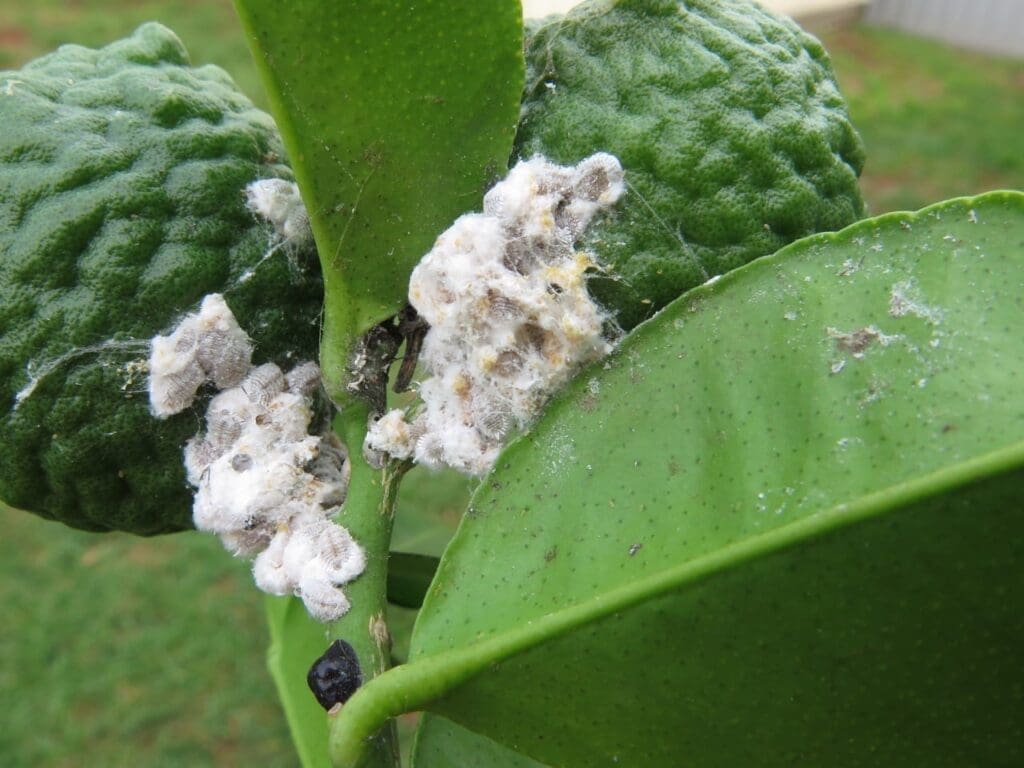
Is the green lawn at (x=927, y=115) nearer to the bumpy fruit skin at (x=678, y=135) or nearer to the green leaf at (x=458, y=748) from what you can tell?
the bumpy fruit skin at (x=678, y=135)

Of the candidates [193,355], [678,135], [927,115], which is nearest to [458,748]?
[193,355]

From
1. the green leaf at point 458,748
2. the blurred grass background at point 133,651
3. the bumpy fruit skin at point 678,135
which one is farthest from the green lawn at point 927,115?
the green leaf at point 458,748

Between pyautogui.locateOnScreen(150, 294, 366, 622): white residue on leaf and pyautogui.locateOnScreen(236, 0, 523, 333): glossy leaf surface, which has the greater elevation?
pyautogui.locateOnScreen(236, 0, 523, 333): glossy leaf surface

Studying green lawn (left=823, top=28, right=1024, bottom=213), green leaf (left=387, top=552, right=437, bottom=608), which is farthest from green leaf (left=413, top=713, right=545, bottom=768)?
green lawn (left=823, top=28, right=1024, bottom=213)

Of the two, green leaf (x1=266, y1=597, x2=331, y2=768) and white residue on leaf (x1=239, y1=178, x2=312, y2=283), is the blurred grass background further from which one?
white residue on leaf (x1=239, y1=178, x2=312, y2=283)

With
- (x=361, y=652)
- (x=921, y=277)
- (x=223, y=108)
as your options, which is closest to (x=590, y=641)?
(x=361, y=652)

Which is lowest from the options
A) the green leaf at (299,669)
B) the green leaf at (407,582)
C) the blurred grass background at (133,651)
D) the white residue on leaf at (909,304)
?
the blurred grass background at (133,651)

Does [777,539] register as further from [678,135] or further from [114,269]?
[114,269]
